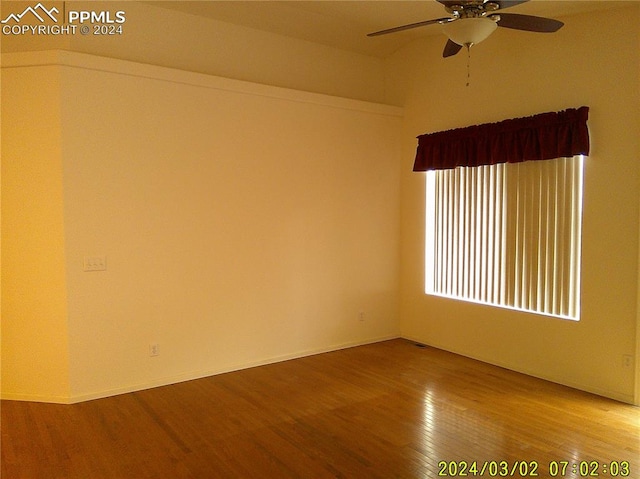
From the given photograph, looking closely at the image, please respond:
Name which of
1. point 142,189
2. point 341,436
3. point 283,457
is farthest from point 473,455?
point 142,189

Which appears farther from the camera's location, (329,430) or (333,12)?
(333,12)

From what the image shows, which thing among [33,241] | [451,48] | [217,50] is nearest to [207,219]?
[33,241]

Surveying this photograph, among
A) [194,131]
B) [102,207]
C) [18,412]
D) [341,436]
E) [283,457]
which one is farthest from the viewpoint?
[194,131]

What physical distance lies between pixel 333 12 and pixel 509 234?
2.70 m

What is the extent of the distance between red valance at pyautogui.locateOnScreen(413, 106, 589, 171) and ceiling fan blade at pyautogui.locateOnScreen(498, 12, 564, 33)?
1315 millimetres

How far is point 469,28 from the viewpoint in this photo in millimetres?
2592

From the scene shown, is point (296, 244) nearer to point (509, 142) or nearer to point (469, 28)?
point (509, 142)

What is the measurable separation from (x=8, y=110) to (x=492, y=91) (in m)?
4.28

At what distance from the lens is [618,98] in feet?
12.1

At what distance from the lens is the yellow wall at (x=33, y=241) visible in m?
3.61

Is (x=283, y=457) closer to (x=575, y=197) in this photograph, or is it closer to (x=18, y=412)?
(x=18, y=412)

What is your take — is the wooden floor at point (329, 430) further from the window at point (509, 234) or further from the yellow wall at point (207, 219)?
the window at point (509, 234)
